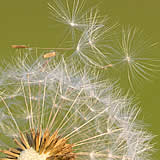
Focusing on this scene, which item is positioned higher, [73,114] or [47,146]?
[73,114]

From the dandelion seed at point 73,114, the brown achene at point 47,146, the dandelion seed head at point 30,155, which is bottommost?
the dandelion seed head at point 30,155

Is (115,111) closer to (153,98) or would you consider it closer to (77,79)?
(77,79)

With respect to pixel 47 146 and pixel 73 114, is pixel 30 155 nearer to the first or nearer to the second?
pixel 47 146

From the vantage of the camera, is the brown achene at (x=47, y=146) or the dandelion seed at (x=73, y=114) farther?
the dandelion seed at (x=73, y=114)

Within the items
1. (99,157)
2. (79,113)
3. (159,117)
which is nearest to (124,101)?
(79,113)

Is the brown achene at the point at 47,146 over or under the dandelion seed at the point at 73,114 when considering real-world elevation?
under

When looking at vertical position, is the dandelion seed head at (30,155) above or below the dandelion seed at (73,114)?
below

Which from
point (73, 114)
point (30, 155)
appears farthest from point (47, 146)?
point (73, 114)

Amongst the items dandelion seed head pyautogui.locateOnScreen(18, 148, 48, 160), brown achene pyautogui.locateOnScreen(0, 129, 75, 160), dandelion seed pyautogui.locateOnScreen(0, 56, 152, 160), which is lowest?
dandelion seed head pyautogui.locateOnScreen(18, 148, 48, 160)

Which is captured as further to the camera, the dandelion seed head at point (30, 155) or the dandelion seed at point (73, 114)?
the dandelion seed at point (73, 114)
